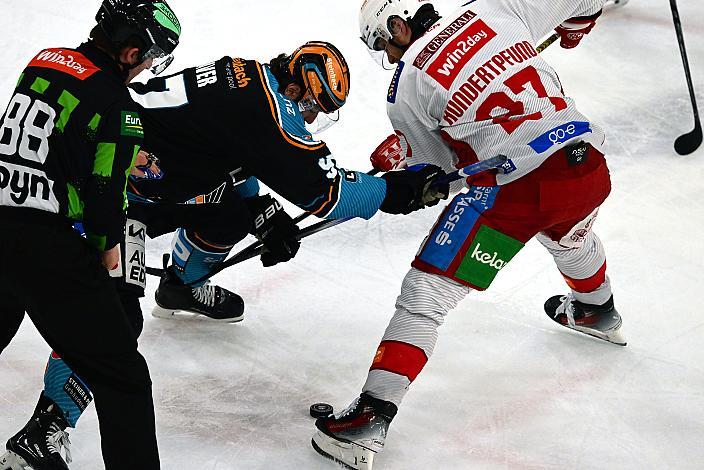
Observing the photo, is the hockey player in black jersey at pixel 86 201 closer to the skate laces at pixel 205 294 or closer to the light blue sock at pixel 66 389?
the light blue sock at pixel 66 389

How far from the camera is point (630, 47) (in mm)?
5262

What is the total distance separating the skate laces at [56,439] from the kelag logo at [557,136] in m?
1.45

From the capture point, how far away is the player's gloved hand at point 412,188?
276cm

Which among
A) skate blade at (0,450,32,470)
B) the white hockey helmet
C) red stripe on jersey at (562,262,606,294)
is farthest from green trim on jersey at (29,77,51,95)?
red stripe on jersey at (562,262,606,294)

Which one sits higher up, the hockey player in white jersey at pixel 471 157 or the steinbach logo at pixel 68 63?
the steinbach logo at pixel 68 63

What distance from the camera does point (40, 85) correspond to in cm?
208

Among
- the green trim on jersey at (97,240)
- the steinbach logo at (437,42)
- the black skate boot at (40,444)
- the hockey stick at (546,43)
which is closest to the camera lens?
the green trim on jersey at (97,240)

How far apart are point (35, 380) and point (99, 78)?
1222mm

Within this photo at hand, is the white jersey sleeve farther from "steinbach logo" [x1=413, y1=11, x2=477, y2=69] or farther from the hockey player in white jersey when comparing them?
"steinbach logo" [x1=413, y1=11, x2=477, y2=69]

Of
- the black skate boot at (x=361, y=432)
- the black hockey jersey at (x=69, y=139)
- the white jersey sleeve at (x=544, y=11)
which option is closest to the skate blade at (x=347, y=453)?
the black skate boot at (x=361, y=432)

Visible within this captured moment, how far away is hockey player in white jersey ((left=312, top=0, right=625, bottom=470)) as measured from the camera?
2611 mm

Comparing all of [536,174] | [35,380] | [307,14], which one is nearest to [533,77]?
[536,174]

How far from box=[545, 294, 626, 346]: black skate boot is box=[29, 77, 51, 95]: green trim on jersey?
1933 mm

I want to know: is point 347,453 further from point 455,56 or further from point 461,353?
point 455,56
